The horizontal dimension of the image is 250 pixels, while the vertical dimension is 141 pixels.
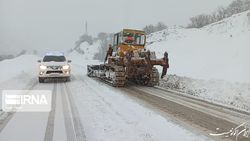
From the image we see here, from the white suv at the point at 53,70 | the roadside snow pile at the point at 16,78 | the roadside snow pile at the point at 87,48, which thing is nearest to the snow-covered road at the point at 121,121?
the roadside snow pile at the point at 16,78

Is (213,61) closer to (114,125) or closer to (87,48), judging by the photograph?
(114,125)

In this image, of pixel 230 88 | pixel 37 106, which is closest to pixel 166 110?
pixel 37 106

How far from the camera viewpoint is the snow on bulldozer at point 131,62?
19406mm

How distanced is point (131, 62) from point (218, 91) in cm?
525

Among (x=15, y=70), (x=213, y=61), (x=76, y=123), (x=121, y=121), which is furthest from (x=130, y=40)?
(x=15, y=70)

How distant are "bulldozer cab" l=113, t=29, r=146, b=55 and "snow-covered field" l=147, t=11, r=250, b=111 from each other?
2765mm

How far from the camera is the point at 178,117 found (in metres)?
10.3

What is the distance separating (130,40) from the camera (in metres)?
22.0

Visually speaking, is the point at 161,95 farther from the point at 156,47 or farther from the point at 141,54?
the point at 156,47

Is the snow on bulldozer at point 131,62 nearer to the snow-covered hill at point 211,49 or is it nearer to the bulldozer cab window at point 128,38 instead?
the bulldozer cab window at point 128,38

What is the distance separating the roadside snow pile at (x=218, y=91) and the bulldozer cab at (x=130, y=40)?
2.91 m

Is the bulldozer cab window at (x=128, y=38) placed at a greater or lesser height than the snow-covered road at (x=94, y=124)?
greater

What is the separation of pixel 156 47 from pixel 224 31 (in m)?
11.1

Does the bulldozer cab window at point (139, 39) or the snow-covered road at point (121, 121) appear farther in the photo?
the bulldozer cab window at point (139, 39)
